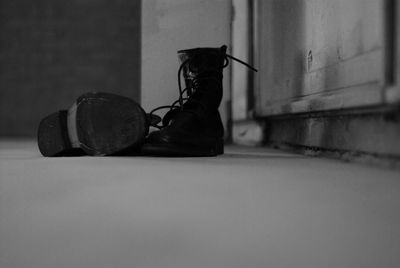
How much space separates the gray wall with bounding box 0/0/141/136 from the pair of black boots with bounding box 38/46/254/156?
351 centimetres

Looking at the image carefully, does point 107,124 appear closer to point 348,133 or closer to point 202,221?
point 348,133

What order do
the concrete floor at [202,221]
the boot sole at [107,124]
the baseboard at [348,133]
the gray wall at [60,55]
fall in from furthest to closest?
the gray wall at [60,55], the boot sole at [107,124], the baseboard at [348,133], the concrete floor at [202,221]

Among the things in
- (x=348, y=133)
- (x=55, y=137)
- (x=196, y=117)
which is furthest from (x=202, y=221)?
(x=55, y=137)

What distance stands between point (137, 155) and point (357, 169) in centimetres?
69

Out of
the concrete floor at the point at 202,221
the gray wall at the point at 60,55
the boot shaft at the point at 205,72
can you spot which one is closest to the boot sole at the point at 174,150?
the boot shaft at the point at 205,72

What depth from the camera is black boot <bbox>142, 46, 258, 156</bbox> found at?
1.37 m

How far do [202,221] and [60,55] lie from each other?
4.70 meters

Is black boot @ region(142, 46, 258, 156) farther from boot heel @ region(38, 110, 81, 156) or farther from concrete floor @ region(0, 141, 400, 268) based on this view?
concrete floor @ region(0, 141, 400, 268)

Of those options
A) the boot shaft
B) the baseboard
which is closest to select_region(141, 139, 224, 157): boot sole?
the boot shaft

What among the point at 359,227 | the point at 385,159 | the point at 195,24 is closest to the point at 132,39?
the point at 195,24

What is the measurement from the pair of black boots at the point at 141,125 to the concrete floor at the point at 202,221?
46 centimetres

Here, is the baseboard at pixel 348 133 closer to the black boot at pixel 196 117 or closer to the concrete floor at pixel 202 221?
the concrete floor at pixel 202 221

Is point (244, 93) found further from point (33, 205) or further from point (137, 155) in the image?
point (33, 205)

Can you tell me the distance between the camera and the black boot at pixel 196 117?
1.37 m
